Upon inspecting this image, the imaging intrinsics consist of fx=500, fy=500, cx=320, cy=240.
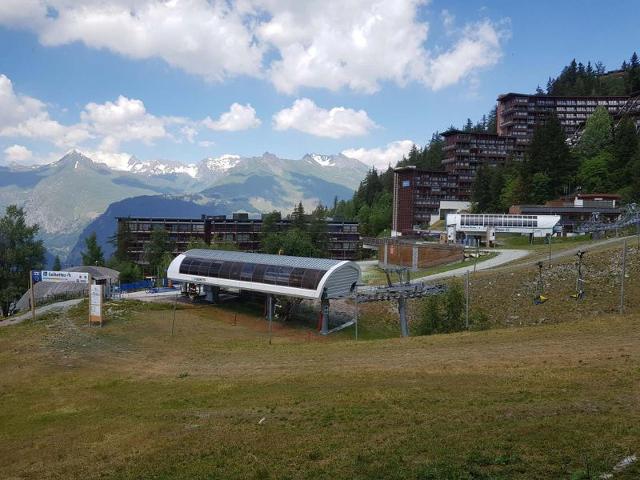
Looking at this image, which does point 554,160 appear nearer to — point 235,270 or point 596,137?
point 596,137

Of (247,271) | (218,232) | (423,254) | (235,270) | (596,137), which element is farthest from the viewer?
(218,232)

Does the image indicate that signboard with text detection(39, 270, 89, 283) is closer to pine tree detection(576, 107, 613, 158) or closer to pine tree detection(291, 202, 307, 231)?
pine tree detection(291, 202, 307, 231)

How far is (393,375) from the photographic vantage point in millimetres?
22609

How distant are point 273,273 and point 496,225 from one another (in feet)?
192

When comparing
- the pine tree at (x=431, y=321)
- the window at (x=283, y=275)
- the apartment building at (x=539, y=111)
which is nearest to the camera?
the pine tree at (x=431, y=321)

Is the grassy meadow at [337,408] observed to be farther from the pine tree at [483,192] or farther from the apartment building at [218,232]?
the apartment building at [218,232]

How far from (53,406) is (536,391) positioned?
20542 mm

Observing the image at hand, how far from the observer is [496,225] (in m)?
92.3

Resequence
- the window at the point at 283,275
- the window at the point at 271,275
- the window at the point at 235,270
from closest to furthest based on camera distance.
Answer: the window at the point at 283,275
the window at the point at 271,275
the window at the point at 235,270

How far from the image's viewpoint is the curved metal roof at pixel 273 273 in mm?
43844

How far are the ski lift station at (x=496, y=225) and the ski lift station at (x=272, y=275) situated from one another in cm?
5378

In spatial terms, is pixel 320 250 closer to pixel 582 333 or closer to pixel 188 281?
pixel 188 281

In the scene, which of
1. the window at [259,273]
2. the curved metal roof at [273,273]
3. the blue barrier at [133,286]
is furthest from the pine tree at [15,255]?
the window at [259,273]

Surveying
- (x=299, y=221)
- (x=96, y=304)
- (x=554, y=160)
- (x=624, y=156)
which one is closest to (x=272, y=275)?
(x=96, y=304)
